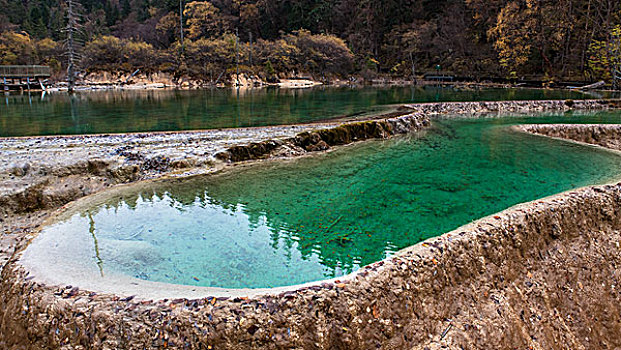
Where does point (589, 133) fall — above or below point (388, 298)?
above

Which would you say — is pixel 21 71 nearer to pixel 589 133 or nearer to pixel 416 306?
pixel 416 306

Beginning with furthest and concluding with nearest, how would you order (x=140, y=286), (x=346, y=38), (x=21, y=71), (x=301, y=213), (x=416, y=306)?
(x=346, y=38) < (x=21, y=71) < (x=301, y=213) < (x=416, y=306) < (x=140, y=286)

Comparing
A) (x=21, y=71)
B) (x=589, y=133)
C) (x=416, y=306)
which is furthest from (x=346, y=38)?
(x=416, y=306)

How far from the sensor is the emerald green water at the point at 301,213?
5.06 metres

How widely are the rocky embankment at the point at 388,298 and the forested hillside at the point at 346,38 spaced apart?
39.4 meters

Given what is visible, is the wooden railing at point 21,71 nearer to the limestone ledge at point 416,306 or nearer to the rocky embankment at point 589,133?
the limestone ledge at point 416,306

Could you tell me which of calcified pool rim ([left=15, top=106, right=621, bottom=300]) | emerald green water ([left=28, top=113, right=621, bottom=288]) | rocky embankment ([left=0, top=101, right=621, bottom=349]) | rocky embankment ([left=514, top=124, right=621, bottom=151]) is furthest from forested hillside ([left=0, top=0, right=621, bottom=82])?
calcified pool rim ([left=15, top=106, right=621, bottom=300])

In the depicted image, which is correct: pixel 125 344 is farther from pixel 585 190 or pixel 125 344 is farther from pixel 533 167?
pixel 533 167

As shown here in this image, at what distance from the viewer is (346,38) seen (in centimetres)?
7000

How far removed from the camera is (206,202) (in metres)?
7.59

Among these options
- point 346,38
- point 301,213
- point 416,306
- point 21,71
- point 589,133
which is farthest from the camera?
point 346,38

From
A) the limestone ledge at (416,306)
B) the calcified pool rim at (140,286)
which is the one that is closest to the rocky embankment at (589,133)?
the limestone ledge at (416,306)

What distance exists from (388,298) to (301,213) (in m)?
2.99

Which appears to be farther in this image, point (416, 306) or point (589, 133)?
point (589, 133)
